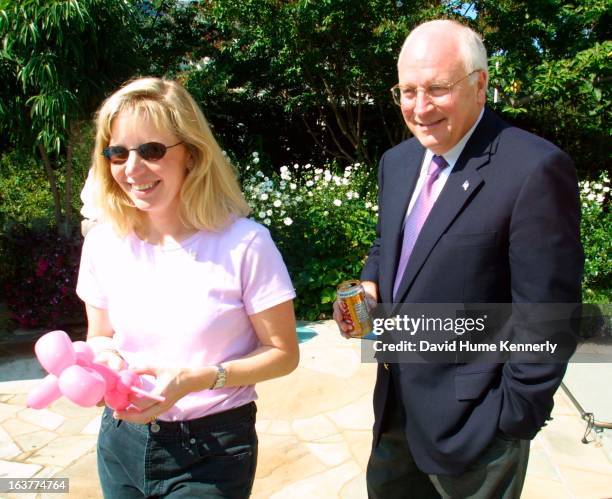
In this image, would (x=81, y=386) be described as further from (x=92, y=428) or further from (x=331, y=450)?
(x=92, y=428)

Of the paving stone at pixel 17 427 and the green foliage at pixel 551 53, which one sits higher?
the green foliage at pixel 551 53

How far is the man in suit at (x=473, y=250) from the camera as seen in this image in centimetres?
156

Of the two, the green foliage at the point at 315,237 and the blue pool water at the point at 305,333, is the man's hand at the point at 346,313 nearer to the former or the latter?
the blue pool water at the point at 305,333

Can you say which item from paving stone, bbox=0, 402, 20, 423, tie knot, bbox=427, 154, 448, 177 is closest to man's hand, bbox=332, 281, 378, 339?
tie knot, bbox=427, 154, 448, 177

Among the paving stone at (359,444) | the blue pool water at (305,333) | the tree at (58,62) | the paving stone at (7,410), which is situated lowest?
the paving stone at (359,444)

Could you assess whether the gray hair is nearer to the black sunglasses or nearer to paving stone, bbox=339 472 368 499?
the black sunglasses

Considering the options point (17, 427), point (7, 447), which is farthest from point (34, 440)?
point (17, 427)

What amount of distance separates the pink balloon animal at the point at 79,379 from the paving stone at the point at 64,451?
2.22 meters

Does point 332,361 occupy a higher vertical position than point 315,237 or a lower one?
lower

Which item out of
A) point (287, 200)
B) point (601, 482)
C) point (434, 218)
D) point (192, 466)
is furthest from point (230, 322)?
point (287, 200)

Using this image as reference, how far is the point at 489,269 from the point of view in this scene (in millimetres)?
1646

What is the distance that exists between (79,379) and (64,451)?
2482 mm

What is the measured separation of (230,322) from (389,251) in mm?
577

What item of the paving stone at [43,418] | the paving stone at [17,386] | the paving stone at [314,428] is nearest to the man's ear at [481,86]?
the paving stone at [314,428]
